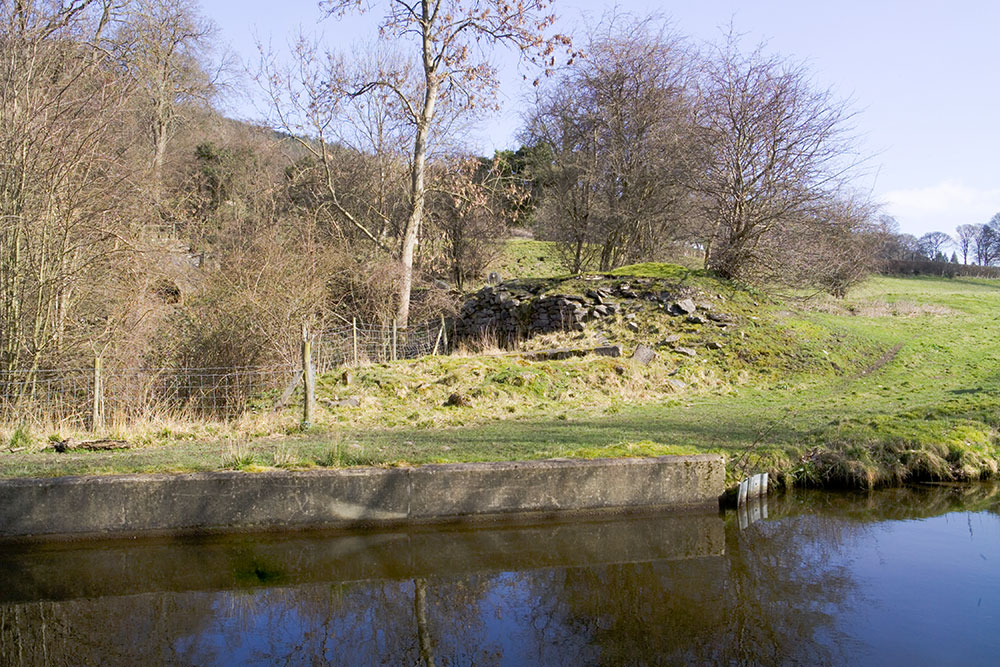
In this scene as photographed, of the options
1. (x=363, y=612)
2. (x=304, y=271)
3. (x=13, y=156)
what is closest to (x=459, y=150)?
(x=304, y=271)

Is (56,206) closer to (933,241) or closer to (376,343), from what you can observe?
(376,343)

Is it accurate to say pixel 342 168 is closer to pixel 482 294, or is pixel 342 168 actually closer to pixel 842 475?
pixel 482 294

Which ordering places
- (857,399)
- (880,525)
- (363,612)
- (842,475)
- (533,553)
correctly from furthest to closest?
(857,399) → (842,475) → (880,525) → (533,553) → (363,612)

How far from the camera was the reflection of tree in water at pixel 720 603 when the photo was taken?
6.02m

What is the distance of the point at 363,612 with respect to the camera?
270 inches

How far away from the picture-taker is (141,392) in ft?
43.0

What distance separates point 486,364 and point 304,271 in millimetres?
4411

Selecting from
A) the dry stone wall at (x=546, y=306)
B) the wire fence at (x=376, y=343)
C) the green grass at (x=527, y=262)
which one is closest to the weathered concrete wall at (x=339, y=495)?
the wire fence at (x=376, y=343)

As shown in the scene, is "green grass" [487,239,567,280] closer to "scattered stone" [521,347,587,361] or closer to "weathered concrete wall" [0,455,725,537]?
"scattered stone" [521,347,587,361]

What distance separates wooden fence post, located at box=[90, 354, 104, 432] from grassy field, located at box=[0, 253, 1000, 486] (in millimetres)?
715

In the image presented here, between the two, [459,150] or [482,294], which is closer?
[482,294]

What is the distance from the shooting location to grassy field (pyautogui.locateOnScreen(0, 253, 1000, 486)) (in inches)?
406

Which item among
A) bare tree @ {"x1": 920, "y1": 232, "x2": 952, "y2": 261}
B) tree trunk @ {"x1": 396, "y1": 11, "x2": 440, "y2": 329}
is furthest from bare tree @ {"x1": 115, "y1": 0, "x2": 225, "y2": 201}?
bare tree @ {"x1": 920, "y1": 232, "x2": 952, "y2": 261}

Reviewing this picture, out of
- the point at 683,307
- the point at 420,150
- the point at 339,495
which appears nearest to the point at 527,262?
the point at 420,150
